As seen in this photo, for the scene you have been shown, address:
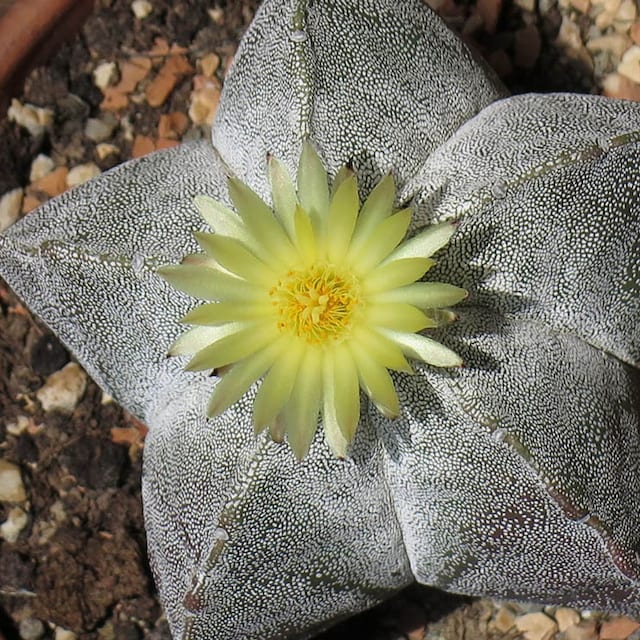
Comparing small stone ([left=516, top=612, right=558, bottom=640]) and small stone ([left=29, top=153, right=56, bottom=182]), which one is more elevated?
small stone ([left=29, top=153, right=56, bottom=182])

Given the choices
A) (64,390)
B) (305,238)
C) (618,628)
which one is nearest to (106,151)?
(64,390)

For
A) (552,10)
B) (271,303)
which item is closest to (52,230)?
(271,303)

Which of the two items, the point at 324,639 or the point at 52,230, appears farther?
the point at 324,639

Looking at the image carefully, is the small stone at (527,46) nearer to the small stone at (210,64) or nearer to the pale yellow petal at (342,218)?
the small stone at (210,64)

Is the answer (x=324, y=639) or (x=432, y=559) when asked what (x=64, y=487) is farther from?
(x=432, y=559)

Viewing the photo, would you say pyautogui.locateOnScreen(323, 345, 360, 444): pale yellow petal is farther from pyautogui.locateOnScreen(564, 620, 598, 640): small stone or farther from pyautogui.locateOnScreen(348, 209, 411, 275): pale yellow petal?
pyautogui.locateOnScreen(564, 620, 598, 640): small stone

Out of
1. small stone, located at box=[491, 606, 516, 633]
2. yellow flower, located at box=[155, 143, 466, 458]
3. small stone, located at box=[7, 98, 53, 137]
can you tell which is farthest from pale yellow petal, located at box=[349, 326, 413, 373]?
small stone, located at box=[7, 98, 53, 137]
